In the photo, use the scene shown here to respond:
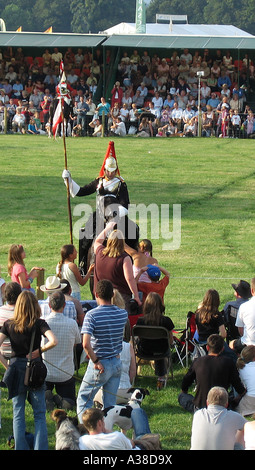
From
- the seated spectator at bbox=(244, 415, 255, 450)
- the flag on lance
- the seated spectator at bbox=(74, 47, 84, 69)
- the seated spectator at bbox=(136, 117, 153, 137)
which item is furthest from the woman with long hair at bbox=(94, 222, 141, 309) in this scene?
the seated spectator at bbox=(74, 47, 84, 69)

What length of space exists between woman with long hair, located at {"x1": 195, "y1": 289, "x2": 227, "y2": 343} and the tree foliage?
101 metres

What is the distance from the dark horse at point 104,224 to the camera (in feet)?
40.0

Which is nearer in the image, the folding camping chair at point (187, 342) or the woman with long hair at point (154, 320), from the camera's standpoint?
the woman with long hair at point (154, 320)

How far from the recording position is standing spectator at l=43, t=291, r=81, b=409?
781 cm

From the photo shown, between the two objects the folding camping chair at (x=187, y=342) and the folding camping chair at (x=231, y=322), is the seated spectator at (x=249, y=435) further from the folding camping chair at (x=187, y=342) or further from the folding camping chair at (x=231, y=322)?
the folding camping chair at (x=231, y=322)

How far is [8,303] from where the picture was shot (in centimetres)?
801

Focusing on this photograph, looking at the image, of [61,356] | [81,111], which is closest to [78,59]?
[81,111]

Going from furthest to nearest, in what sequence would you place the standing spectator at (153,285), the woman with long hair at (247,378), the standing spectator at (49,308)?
the standing spectator at (153,285) < the standing spectator at (49,308) < the woman with long hair at (247,378)

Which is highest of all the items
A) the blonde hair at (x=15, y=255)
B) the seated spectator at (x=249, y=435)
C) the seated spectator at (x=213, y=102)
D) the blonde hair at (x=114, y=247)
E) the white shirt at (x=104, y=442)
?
the seated spectator at (x=213, y=102)

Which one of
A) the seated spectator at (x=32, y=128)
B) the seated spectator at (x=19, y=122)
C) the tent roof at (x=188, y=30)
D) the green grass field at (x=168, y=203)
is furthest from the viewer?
the tent roof at (x=188, y=30)

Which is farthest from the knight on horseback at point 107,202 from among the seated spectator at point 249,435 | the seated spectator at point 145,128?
the seated spectator at point 145,128

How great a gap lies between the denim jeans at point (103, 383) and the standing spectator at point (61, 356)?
0.38m

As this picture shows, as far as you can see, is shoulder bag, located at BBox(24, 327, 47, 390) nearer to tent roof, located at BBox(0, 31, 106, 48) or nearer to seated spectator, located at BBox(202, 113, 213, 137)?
seated spectator, located at BBox(202, 113, 213, 137)
